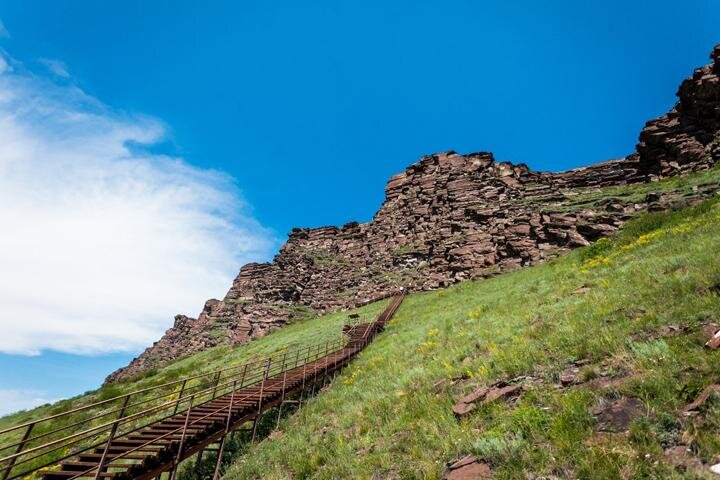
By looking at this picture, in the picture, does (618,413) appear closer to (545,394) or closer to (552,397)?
(552,397)

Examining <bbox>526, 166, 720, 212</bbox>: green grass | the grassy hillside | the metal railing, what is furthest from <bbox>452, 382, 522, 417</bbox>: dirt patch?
<bbox>526, 166, 720, 212</bbox>: green grass

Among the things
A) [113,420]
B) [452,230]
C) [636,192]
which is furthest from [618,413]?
[452,230]

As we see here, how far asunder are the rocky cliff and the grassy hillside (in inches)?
1010

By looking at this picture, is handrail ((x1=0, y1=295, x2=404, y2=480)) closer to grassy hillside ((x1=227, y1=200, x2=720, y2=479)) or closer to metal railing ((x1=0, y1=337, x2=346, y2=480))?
metal railing ((x1=0, y1=337, x2=346, y2=480))

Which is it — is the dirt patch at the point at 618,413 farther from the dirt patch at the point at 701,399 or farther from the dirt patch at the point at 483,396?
the dirt patch at the point at 483,396

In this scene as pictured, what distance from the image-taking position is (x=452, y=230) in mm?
59250

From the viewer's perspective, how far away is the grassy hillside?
466 cm

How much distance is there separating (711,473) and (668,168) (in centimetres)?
5114

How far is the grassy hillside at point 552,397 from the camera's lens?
4.66 meters

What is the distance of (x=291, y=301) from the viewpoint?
214 feet

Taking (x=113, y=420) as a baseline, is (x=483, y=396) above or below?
below

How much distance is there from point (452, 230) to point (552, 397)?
54303 millimetres

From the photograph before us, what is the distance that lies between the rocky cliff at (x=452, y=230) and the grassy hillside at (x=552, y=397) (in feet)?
84.2

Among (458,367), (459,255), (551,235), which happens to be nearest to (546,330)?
(458,367)
